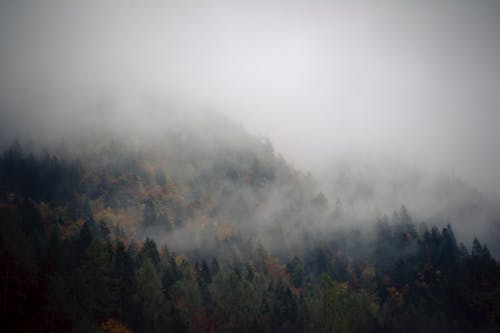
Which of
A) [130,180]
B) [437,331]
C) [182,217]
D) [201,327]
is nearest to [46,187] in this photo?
[130,180]

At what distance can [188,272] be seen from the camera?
78.7 metres

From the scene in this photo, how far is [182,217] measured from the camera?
506 feet

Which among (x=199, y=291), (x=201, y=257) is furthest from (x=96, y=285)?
(x=201, y=257)

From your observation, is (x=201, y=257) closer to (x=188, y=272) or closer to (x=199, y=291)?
(x=188, y=272)

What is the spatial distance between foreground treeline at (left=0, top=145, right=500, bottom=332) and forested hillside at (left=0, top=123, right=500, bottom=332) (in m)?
0.33

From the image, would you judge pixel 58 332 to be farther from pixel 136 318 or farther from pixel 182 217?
pixel 182 217

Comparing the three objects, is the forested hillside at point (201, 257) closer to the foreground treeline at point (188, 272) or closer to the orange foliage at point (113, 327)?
the orange foliage at point (113, 327)

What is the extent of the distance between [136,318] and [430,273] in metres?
102

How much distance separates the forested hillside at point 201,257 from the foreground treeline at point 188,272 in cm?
33

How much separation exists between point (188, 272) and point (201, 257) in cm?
4806

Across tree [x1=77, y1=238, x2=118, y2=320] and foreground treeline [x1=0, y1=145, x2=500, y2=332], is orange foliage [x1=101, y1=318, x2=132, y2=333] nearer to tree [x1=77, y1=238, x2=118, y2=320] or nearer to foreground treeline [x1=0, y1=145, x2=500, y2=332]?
foreground treeline [x1=0, y1=145, x2=500, y2=332]

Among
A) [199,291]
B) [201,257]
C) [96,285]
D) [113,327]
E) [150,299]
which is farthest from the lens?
[201,257]

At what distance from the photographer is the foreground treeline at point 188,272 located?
46719 millimetres

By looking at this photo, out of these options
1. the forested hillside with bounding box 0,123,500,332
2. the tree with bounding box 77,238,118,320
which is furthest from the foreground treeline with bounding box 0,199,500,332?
the forested hillside with bounding box 0,123,500,332
